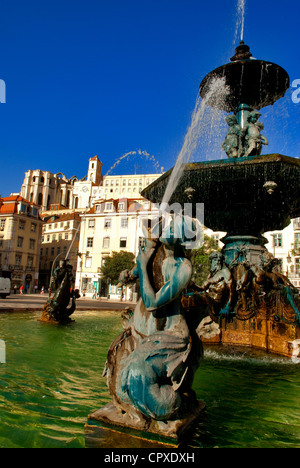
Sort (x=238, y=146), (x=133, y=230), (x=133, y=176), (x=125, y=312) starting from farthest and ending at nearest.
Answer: (x=133, y=176)
(x=133, y=230)
(x=238, y=146)
(x=125, y=312)

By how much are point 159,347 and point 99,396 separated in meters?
1.58

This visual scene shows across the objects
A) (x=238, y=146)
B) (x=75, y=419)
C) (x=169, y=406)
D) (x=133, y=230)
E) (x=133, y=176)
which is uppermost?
(x=133, y=176)

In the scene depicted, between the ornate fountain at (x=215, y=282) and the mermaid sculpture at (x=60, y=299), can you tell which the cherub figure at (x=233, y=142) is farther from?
the mermaid sculpture at (x=60, y=299)

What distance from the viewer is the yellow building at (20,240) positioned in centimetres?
5106

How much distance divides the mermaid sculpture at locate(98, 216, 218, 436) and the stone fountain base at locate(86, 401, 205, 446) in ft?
0.04

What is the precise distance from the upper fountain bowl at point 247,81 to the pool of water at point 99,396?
6.33m

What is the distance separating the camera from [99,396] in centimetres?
338

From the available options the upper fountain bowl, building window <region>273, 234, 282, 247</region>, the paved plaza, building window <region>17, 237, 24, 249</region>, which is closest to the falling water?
the upper fountain bowl

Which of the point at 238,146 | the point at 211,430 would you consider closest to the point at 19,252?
the point at 238,146

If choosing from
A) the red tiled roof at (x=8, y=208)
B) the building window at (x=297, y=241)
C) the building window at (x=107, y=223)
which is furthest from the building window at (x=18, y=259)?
the building window at (x=297, y=241)

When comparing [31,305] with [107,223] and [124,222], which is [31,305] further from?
[107,223]

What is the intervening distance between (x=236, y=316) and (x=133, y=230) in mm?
43985

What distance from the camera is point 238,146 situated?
7723mm
